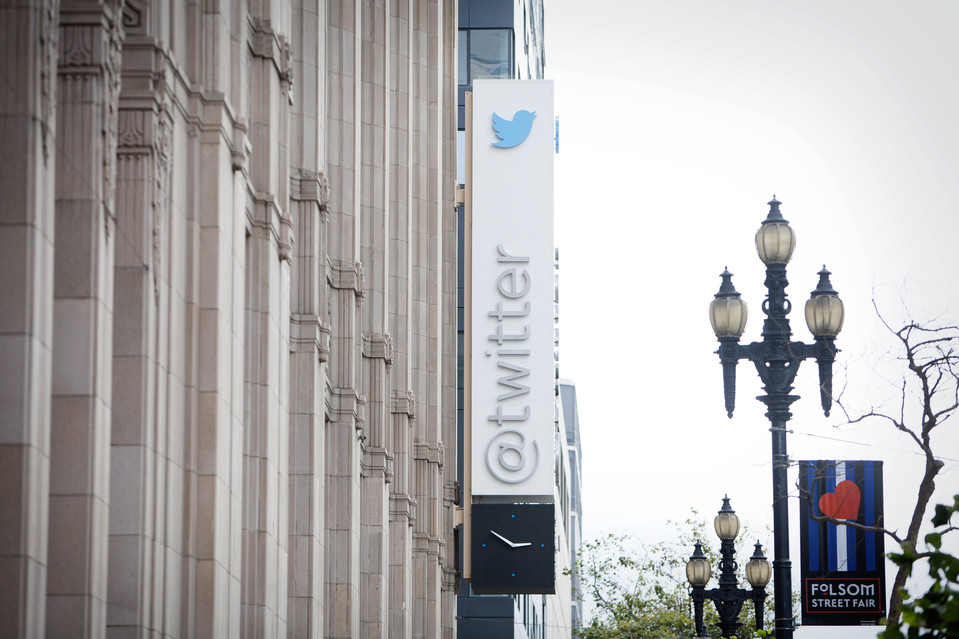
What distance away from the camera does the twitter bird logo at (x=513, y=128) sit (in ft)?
155

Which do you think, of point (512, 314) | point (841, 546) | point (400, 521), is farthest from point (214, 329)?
point (512, 314)

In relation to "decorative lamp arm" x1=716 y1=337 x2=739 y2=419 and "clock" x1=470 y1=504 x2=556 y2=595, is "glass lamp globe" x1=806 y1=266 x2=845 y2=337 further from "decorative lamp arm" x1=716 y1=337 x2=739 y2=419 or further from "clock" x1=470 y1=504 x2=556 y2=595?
"clock" x1=470 y1=504 x2=556 y2=595

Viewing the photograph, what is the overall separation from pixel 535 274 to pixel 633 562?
25.3 metres

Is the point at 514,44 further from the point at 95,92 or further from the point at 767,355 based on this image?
the point at 95,92

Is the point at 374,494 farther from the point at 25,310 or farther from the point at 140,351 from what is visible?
the point at 25,310

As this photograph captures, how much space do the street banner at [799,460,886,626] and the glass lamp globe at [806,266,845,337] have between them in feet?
5.87

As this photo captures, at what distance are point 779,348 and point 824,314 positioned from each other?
0.76 meters

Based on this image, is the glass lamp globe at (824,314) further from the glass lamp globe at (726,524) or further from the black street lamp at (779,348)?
the glass lamp globe at (726,524)

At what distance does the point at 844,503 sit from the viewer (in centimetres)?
2127

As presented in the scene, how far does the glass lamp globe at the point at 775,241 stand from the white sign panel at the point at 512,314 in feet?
77.6

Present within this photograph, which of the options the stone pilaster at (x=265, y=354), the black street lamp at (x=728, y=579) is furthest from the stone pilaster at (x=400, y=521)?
the stone pilaster at (x=265, y=354)

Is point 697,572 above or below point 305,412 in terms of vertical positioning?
below

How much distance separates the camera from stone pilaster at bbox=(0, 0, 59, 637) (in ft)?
42.6

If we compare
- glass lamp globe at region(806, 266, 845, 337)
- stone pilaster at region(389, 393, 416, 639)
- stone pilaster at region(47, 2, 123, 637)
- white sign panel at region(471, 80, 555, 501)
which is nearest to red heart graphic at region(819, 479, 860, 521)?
glass lamp globe at region(806, 266, 845, 337)
